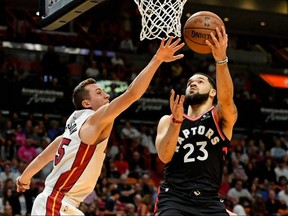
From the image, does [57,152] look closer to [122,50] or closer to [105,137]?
[105,137]

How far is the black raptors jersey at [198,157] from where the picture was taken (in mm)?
5445

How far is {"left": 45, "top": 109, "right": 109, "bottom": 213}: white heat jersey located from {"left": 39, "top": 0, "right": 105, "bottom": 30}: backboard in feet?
4.66

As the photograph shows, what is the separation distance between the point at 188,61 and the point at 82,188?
1688 centimetres

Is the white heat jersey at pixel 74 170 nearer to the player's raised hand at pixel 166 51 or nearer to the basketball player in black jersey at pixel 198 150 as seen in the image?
the basketball player in black jersey at pixel 198 150

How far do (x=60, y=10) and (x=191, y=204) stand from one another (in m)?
2.60

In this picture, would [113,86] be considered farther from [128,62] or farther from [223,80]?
[223,80]

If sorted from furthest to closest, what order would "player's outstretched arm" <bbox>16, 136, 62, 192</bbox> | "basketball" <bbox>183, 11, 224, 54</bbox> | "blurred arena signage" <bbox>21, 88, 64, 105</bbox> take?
"blurred arena signage" <bbox>21, 88, 64, 105</bbox>
"player's outstretched arm" <bbox>16, 136, 62, 192</bbox>
"basketball" <bbox>183, 11, 224, 54</bbox>

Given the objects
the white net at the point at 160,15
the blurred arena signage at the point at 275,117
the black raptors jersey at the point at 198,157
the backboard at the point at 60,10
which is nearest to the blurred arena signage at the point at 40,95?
the blurred arena signage at the point at 275,117

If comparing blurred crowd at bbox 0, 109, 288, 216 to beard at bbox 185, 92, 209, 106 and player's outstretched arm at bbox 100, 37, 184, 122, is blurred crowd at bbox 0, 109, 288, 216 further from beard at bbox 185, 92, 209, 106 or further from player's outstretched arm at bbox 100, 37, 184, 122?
player's outstretched arm at bbox 100, 37, 184, 122

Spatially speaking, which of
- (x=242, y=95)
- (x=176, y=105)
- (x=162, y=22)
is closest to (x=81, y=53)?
(x=242, y=95)

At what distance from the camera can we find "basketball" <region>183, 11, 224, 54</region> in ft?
19.0

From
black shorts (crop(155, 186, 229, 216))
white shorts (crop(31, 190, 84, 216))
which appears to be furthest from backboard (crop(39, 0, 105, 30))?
black shorts (crop(155, 186, 229, 216))

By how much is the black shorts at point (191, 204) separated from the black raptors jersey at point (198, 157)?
0.05 meters

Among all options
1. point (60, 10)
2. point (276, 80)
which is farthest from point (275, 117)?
point (60, 10)
